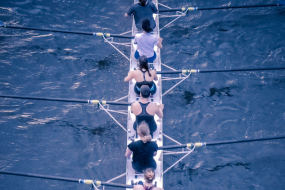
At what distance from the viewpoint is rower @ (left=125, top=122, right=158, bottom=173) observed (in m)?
4.02

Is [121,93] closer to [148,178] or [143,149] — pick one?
[143,149]

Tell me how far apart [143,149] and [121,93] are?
250 cm

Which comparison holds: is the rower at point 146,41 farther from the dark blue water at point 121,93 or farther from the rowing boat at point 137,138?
the dark blue water at point 121,93

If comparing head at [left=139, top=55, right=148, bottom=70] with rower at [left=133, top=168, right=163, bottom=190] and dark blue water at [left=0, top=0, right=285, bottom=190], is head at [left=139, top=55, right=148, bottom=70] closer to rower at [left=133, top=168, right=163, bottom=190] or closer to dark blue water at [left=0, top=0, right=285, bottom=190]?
dark blue water at [left=0, top=0, right=285, bottom=190]

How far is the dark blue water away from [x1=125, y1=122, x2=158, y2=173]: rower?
3.99ft

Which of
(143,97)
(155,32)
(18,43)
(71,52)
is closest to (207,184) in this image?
(143,97)

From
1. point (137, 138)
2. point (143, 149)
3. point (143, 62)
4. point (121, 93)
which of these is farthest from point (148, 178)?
point (121, 93)

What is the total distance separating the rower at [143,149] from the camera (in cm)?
402

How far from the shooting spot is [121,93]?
6.41 meters

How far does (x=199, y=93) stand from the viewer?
21.1ft

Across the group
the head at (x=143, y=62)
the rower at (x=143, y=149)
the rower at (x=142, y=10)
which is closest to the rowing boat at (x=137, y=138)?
the rower at (x=143, y=149)

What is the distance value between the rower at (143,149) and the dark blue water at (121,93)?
122 centimetres

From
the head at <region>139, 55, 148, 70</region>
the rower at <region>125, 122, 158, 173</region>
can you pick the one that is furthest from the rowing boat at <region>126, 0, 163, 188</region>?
the head at <region>139, 55, 148, 70</region>

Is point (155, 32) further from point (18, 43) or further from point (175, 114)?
point (18, 43)
